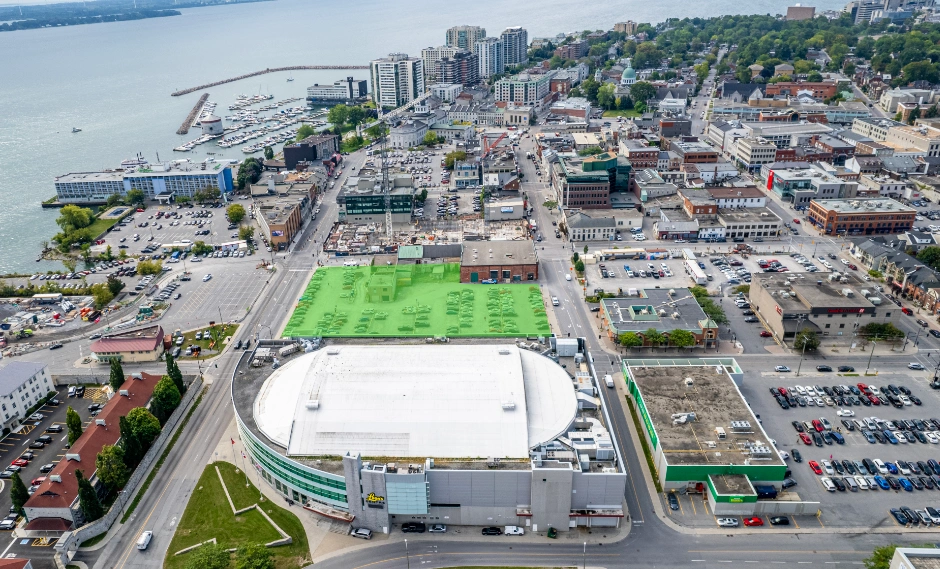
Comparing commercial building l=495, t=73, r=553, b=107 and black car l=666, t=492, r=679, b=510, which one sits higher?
commercial building l=495, t=73, r=553, b=107

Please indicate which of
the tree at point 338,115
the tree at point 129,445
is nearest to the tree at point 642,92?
the tree at point 338,115

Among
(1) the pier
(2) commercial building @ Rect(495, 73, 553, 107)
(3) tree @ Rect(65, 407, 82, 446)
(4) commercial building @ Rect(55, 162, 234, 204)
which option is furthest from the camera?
(2) commercial building @ Rect(495, 73, 553, 107)

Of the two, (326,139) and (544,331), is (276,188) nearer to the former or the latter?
(326,139)

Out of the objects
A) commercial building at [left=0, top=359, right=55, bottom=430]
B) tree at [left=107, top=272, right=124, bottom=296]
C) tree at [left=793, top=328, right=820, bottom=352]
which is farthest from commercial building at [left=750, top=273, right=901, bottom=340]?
tree at [left=107, top=272, right=124, bottom=296]

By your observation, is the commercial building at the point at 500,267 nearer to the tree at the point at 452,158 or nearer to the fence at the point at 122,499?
the fence at the point at 122,499

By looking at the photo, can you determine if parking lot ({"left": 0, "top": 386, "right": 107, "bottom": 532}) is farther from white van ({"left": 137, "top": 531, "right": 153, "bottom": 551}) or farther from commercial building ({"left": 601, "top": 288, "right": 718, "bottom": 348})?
commercial building ({"left": 601, "top": 288, "right": 718, "bottom": 348})

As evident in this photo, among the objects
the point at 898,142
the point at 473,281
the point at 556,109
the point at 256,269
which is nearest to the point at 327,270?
the point at 256,269
